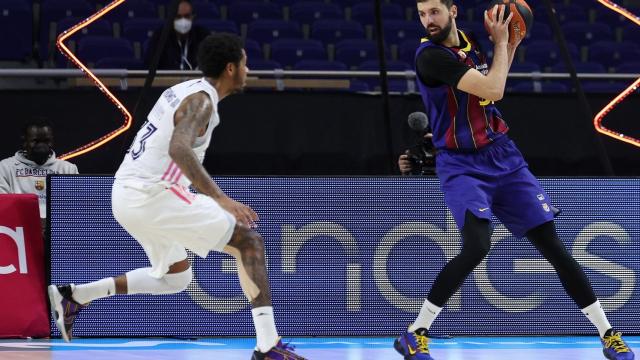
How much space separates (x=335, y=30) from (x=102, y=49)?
308 cm

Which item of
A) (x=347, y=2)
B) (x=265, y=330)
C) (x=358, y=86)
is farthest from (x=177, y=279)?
(x=347, y=2)

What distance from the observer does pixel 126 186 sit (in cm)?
572

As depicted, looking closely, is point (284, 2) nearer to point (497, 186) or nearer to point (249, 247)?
point (497, 186)

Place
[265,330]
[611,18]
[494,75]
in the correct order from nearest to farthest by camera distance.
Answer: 1. [265,330]
2. [494,75]
3. [611,18]

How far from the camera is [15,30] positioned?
42.9 ft

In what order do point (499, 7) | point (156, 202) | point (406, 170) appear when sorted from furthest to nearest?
point (406, 170)
point (499, 7)
point (156, 202)

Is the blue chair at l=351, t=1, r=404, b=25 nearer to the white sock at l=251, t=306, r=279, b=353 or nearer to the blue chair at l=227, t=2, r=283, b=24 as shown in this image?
the blue chair at l=227, t=2, r=283, b=24

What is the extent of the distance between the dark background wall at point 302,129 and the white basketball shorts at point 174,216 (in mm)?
4964

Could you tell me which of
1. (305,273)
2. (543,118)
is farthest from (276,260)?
(543,118)

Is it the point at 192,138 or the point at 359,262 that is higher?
the point at 192,138

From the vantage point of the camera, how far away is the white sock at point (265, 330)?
547 cm

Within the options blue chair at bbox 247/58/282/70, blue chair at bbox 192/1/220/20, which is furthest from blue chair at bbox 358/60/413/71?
blue chair at bbox 192/1/220/20

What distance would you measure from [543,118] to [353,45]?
343cm

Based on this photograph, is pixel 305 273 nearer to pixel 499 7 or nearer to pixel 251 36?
pixel 499 7
